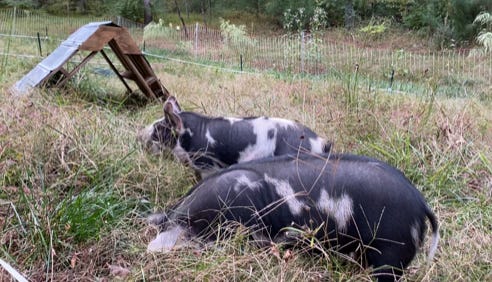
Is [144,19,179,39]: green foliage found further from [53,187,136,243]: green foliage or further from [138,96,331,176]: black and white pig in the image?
[53,187,136,243]: green foliage

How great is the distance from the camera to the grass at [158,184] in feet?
8.12

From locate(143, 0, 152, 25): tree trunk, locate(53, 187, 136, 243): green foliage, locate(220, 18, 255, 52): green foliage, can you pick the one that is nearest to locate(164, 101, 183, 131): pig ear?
locate(53, 187, 136, 243): green foliage

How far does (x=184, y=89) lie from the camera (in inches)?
294

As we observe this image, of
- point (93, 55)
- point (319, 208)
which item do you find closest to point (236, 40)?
point (93, 55)

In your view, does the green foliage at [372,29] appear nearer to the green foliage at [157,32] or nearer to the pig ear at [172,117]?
the pig ear at [172,117]

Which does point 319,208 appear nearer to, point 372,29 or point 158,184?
point 158,184

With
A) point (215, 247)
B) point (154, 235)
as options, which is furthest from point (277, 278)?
point (154, 235)

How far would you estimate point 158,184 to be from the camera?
3389mm

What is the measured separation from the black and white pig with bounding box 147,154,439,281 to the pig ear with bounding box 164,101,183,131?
139 cm

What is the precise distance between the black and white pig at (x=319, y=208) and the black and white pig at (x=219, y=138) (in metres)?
1.18

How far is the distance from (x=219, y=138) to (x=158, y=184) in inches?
36.6

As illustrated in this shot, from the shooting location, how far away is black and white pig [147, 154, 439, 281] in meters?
2.46

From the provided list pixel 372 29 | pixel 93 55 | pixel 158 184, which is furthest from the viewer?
pixel 372 29

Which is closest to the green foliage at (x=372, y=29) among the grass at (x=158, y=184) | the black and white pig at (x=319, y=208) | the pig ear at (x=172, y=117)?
the grass at (x=158, y=184)
